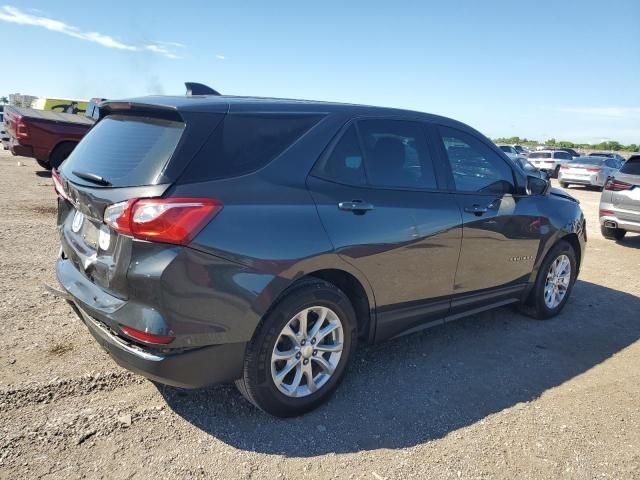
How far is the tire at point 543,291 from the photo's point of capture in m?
4.73

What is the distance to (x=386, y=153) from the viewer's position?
11.3 ft

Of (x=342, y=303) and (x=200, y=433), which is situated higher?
(x=342, y=303)

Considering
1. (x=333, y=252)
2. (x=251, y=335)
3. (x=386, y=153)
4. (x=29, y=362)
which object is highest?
(x=386, y=153)

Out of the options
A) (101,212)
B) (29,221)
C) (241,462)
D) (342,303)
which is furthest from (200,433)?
(29,221)

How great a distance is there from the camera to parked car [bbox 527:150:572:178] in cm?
2648

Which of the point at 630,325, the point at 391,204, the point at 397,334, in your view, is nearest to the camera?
the point at 391,204

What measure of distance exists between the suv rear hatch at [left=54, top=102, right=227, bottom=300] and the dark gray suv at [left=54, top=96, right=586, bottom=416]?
0.04 feet

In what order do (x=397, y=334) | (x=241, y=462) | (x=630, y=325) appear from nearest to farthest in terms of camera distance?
(x=241, y=462) → (x=397, y=334) → (x=630, y=325)

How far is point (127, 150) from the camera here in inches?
109

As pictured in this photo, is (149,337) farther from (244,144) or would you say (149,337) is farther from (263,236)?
(244,144)

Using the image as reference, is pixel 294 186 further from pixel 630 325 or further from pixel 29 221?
pixel 29 221

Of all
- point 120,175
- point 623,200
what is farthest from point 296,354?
point 623,200

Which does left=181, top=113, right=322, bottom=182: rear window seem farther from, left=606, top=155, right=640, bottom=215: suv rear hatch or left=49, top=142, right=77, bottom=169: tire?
left=49, top=142, right=77, bottom=169: tire

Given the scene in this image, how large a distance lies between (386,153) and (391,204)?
1.27 feet
